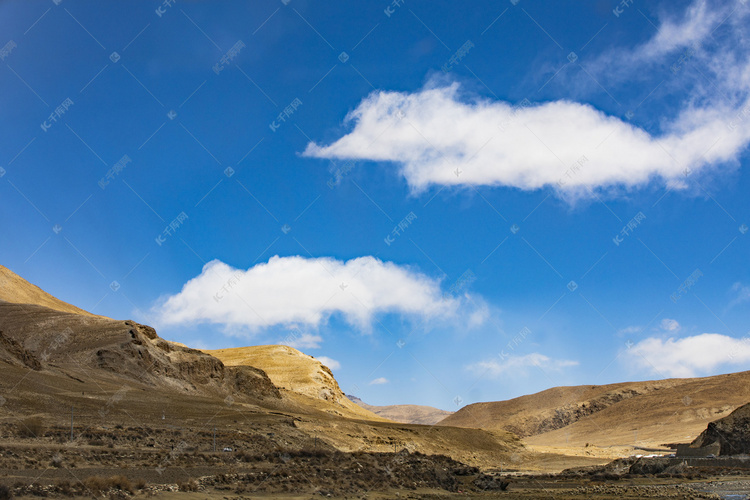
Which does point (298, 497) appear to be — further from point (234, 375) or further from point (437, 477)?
point (234, 375)

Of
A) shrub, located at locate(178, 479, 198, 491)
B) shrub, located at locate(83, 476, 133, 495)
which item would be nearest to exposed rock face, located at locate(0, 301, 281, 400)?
shrub, located at locate(178, 479, 198, 491)

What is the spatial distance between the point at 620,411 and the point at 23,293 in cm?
12649

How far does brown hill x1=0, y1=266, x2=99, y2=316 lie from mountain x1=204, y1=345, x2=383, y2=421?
32.8 m

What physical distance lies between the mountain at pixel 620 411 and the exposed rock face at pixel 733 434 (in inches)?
1921

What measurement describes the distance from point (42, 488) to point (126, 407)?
94.3ft

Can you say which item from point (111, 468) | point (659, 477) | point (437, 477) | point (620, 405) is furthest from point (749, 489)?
point (620, 405)

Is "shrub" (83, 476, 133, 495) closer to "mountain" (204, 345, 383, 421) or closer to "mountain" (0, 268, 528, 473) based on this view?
"mountain" (0, 268, 528, 473)

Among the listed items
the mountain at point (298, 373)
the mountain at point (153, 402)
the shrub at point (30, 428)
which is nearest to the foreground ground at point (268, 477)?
Result: the shrub at point (30, 428)

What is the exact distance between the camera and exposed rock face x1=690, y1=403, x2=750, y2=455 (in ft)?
158

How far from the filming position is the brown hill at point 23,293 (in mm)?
103938

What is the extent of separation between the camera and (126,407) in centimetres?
4591

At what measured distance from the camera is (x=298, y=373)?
119062 mm

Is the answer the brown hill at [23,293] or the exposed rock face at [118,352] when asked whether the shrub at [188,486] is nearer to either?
the exposed rock face at [118,352]

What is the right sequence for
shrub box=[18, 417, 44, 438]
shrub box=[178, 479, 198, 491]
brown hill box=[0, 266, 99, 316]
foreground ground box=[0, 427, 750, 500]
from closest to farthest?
1. foreground ground box=[0, 427, 750, 500]
2. shrub box=[178, 479, 198, 491]
3. shrub box=[18, 417, 44, 438]
4. brown hill box=[0, 266, 99, 316]
